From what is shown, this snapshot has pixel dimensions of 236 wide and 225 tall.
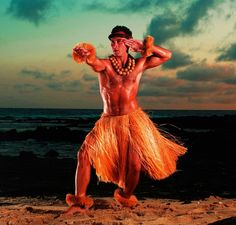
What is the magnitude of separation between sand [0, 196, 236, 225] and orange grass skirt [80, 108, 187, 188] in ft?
1.42

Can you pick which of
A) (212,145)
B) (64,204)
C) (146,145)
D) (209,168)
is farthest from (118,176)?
(212,145)

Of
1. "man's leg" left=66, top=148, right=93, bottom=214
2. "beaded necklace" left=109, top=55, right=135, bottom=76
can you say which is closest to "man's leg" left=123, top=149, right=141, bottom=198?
"man's leg" left=66, top=148, right=93, bottom=214

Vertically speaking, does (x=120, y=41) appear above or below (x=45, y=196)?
above

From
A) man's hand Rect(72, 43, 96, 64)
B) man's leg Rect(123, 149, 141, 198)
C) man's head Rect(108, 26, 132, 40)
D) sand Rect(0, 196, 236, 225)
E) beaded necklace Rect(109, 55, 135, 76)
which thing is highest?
man's head Rect(108, 26, 132, 40)

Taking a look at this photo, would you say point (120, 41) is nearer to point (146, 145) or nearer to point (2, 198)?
point (146, 145)

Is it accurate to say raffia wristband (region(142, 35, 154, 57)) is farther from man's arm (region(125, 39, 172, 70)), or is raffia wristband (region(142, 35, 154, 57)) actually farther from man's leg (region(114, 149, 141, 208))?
man's leg (region(114, 149, 141, 208))

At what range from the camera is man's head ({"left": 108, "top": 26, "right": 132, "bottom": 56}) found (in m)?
6.09

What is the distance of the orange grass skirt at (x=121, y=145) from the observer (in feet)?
20.1

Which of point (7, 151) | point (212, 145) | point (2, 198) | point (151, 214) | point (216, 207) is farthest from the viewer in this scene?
point (212, 145)

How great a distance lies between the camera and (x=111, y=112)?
A: 622 cm

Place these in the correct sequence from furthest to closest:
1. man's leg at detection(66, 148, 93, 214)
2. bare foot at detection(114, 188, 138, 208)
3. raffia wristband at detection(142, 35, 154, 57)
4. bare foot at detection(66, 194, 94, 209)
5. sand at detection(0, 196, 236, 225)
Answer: bare foot at detection(114, 188, 138, 208), bare foot at detection(66, 194, 94, 209), man's leg at detection(66, 148, 93, 214), raffia wristband at detection(142, 35, 154, 57), sand at detection(0, 196, 236, 225)

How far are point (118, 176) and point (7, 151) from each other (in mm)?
13070

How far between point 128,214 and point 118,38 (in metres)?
2.01

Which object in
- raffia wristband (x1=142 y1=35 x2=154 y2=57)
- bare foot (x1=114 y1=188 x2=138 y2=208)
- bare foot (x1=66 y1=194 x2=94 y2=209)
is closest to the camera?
raffia wristband (x1=142 y1=35 x2=154 y2=57)
